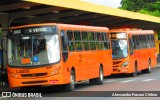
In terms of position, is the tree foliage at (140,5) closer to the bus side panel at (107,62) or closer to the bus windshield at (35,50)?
the bus side panel at (107,62)

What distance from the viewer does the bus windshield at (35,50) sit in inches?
784

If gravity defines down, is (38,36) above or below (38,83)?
above

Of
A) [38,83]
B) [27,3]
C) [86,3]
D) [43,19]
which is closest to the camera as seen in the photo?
[38,83]

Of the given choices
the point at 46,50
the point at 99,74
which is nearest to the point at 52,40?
the point at 46,50

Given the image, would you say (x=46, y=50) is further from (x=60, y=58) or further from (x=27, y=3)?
(x=27, y=3)

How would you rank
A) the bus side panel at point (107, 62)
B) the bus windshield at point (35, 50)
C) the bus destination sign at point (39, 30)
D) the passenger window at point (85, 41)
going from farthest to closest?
the bus side panel at point (107, 62) → the passenger window at point (85, 41) → the bus destination sign at point (39, 30) → the bus windshield at point (35, 50)

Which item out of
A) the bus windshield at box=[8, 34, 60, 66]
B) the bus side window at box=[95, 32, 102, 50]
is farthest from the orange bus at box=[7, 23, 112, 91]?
the bus side window at box=[95, 32, 102, 50]

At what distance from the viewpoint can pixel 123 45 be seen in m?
30.3

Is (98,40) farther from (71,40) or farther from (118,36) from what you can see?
(118,36)

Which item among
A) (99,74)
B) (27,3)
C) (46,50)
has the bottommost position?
(99,74)

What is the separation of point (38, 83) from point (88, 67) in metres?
4.45

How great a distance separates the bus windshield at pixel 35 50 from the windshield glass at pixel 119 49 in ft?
34.3

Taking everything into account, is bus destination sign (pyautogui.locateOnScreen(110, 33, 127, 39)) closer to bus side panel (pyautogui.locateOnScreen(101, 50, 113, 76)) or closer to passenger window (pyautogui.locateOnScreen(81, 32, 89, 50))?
bus side panel (pyautogui.locateOnScreen(101, 50, 113, 76))

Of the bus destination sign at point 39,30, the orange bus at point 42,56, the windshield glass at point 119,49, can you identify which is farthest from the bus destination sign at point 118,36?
the bus destination sign at point 39,30
